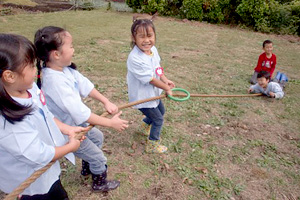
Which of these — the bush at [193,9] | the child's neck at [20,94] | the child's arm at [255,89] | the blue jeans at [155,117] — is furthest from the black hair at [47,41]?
the bush at [193,9]

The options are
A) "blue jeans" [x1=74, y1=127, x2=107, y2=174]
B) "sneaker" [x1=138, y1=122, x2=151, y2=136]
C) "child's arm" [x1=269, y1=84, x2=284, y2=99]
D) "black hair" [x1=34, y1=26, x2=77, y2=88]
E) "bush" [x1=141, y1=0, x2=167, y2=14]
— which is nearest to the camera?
"black hair" [x1=34, y1=26, x2=77, y2=88]

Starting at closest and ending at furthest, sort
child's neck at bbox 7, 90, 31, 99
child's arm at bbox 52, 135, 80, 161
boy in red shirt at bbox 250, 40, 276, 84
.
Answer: child's neck at bbox 7, 90, 31, 99, child's arm at bbox 52, 135, 80, 161, boy in red shirt at bbox 250, 40, 276, 84

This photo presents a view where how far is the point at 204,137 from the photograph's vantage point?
3564 mm

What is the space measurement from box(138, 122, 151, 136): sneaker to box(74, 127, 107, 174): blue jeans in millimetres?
1090

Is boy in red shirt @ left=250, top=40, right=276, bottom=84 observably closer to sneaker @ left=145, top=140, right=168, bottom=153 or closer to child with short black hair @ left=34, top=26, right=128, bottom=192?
sneaker @ left=145, top=140, right=168, bottom=153

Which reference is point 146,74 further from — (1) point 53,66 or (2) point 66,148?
(2) point 66,148

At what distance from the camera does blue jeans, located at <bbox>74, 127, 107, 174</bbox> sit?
6.97ft

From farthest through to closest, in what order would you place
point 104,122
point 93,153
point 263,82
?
point 263,82, point 93,153, point 104,122

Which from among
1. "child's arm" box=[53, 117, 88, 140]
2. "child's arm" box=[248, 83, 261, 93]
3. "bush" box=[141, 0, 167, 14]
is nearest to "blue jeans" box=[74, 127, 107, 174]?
"child's arm" box=[53, 117, 88, 140]

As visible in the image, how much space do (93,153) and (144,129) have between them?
4.83ft

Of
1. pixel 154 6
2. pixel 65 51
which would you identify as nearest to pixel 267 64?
pixel 65 51

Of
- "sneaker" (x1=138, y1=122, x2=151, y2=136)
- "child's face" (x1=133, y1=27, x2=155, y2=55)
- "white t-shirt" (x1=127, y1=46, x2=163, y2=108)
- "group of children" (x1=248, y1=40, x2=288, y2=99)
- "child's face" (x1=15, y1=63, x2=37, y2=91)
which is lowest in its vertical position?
"sneaker" (x1=138, y1=122, x2=151, y2=136)

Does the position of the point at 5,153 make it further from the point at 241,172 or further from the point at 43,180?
the point at 241,172

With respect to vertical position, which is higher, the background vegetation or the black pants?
the background vegetation
